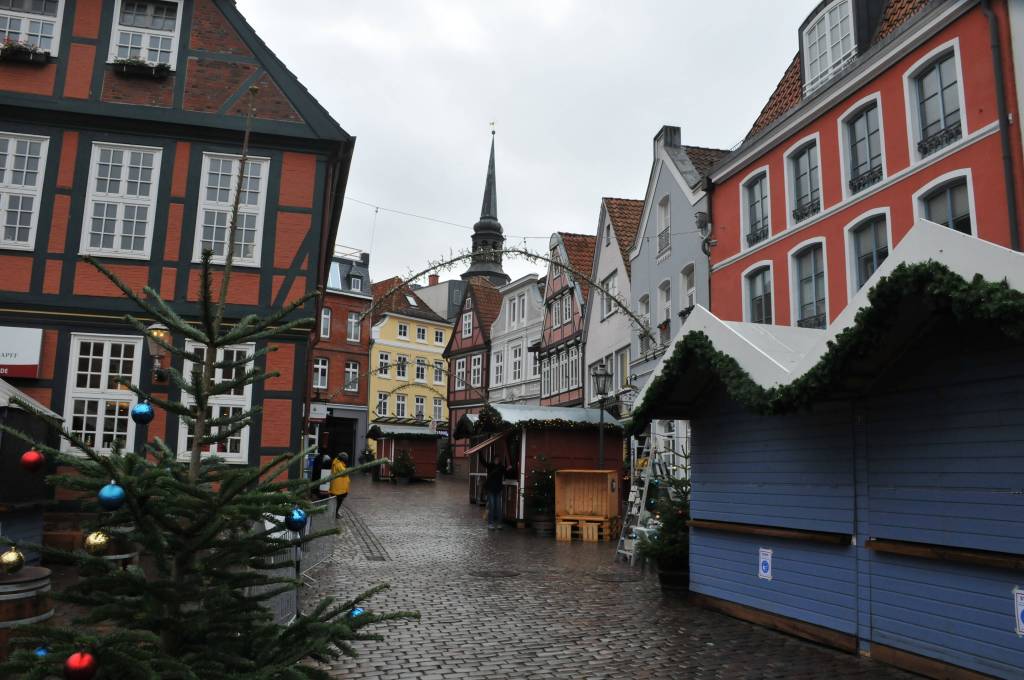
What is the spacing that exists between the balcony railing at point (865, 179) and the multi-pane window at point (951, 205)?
1350mm

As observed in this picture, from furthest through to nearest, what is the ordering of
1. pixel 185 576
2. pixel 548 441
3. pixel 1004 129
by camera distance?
pixel 548 441 < pixel 1004 129 < pixel 185 576

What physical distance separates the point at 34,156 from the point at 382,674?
12537 millimetres

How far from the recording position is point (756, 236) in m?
18.8

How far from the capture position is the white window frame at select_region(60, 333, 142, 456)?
44.8 feet

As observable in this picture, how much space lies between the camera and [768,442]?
8.47 m

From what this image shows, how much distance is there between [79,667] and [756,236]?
58.6ft

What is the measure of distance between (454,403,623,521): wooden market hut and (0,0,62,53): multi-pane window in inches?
477

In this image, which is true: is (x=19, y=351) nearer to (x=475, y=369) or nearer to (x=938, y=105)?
(x=938, y=105)

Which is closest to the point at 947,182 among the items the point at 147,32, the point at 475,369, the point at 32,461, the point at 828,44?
the point at 828,44

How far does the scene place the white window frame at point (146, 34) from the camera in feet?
48.6

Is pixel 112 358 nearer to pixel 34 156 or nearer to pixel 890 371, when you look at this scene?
pixel 34 156

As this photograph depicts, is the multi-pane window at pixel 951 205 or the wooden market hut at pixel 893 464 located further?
the multi-pane window at pixel 951 205

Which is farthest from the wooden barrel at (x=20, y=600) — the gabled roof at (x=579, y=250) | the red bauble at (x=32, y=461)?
the gabled roof at (x=579, y=250)

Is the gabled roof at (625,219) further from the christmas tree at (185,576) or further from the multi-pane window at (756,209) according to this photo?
the christmas tree at (185,576)
